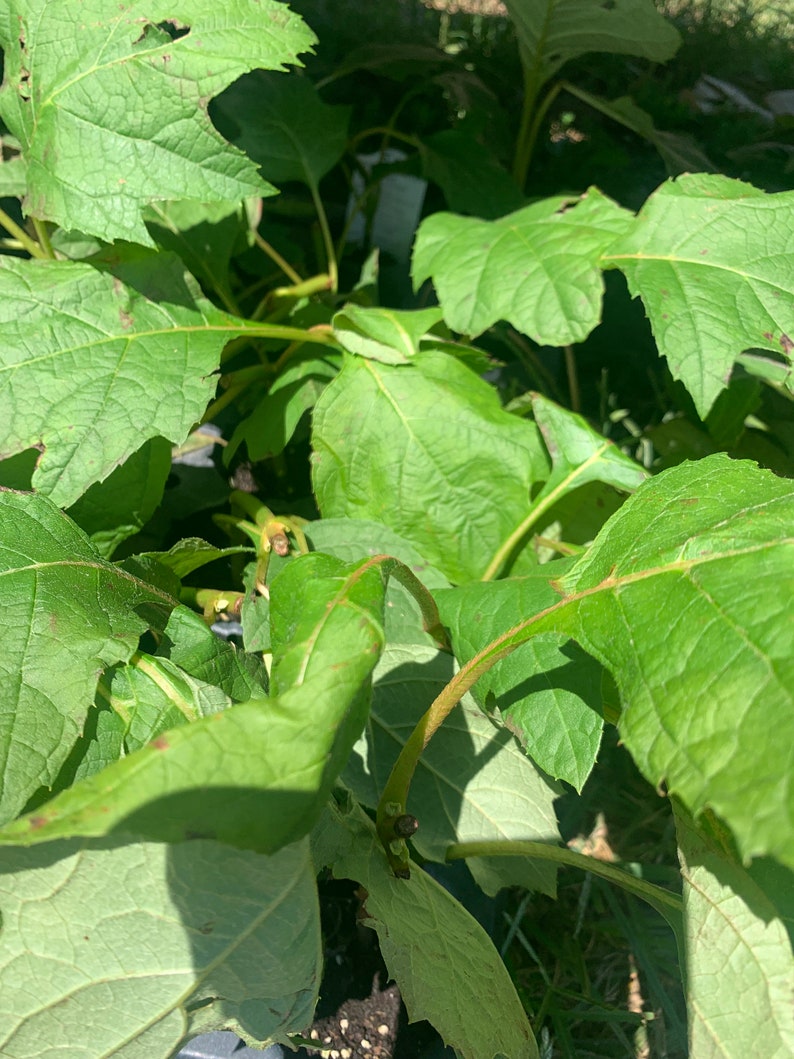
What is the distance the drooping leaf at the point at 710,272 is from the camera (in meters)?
1.01

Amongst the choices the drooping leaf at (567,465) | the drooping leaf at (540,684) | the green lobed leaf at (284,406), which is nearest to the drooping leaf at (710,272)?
the drooping leaf at (567,465)

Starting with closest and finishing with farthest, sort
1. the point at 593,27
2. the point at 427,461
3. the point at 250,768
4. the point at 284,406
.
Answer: the point at 250,768
the point at 427,461
the point at 284,406
the point at 593,27

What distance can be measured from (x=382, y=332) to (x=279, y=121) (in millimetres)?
577

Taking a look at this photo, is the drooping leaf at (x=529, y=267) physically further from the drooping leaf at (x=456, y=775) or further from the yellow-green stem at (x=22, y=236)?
the yellow-green stem at (x=22, y=236)

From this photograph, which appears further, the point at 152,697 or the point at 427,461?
the point at 427,461

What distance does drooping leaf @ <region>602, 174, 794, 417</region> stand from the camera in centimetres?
101

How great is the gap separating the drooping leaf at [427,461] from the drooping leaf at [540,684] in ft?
0.67

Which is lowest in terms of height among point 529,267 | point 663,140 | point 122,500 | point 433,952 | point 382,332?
point 433,952

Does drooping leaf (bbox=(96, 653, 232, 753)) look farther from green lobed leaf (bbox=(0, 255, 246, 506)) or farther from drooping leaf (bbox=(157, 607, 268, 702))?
green lobed leaf (bbox=(0, 255, 246, 506))

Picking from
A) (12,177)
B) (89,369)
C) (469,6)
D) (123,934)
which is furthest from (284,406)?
(469,6)

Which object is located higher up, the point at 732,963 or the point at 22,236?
the point at 22,236

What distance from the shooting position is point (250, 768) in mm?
569

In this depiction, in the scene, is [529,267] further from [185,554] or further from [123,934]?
[123,934]

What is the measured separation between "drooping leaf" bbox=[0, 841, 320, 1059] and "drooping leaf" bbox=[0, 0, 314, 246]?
0.68 meters
